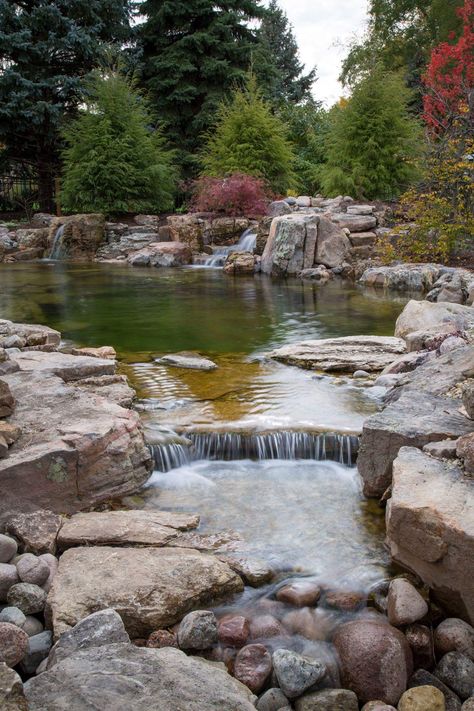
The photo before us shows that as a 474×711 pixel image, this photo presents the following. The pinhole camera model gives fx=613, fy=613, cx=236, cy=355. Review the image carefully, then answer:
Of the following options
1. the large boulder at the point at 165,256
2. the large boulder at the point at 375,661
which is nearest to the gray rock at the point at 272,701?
the large boulder at the point at 375,661

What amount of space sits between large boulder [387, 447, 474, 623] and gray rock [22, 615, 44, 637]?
1610 mm

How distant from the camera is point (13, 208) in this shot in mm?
24578

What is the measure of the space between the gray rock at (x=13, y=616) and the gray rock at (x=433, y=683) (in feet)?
5.19

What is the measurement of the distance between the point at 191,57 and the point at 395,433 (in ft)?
75.7

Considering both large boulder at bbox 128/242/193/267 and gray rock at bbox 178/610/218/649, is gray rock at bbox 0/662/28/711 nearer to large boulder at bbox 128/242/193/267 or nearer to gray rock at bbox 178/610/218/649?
gray rock at bbox 178/610/218/649

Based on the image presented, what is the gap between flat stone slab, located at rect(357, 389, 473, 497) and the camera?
11.5 ft

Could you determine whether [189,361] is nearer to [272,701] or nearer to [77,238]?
[272,701]

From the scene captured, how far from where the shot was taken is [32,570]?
111 inches

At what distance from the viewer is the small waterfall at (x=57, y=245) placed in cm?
1886

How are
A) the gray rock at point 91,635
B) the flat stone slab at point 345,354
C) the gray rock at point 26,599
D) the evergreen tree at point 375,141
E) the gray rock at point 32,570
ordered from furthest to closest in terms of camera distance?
the evergreen tree at point 375,141 → the flat stone slab at point 345,354 → the gray rock at point 32,570 → the gray rock at point 26,599 → the gray rock at point 91,635

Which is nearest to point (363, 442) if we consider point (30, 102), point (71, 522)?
point (71, 522)

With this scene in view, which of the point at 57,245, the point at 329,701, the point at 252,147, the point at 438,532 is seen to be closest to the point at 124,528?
the point at 329,701

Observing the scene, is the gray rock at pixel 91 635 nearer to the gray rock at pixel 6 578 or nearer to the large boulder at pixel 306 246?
the gray rock at pixel 6 578

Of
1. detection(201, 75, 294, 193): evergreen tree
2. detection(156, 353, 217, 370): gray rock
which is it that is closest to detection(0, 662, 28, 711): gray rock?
detection(156, 353, 217, 370): gray rock
